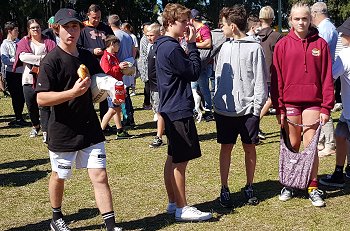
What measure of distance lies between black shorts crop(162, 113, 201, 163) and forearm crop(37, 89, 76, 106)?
996 mm

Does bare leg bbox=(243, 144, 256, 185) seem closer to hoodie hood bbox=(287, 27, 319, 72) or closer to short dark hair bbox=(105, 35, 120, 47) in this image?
hoodie hood bbox=(287, 27, 319, 72)

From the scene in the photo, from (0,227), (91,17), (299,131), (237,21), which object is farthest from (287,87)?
(91,17)

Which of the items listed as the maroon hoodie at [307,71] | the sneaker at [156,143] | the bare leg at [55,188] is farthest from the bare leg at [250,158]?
the sneaker at [156,143]

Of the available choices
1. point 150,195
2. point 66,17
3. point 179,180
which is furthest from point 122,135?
point 66,17

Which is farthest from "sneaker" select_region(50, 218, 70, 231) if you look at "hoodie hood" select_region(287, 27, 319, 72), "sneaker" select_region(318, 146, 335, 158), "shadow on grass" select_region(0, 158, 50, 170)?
"sneaker" select_region(318, 146, 335, 158)

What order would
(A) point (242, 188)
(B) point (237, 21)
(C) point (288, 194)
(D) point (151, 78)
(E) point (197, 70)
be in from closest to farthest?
(E) point (197, 70) < (B) point (237, 21) < (C) point (288, 194) < (A) point (242, 188) < (D) point (151, 78)

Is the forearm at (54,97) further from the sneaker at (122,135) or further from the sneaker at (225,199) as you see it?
the sneaker at (122,135)

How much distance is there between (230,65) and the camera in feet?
17.3

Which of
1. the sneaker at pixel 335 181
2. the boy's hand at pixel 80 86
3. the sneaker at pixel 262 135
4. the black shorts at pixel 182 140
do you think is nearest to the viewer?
the boy's hand at pixel 80 86

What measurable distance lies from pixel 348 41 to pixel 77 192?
3.35 meters

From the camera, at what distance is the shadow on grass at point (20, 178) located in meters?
6.64

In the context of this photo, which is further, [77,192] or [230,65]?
[77,192]

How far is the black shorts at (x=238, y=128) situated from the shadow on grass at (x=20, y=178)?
2.70 metres

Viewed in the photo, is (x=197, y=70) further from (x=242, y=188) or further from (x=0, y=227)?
(x=0, y=227)
